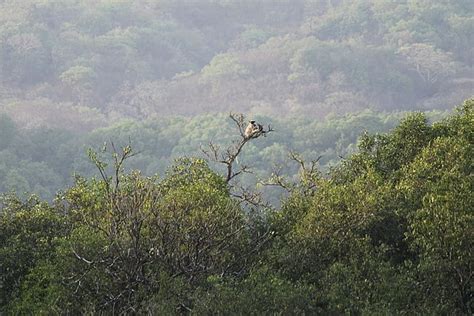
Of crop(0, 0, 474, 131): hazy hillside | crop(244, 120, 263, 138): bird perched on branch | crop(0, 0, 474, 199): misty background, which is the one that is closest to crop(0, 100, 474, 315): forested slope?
crop(244, 120, 263, 138): bird perched on branch

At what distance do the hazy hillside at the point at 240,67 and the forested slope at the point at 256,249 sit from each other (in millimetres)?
112412

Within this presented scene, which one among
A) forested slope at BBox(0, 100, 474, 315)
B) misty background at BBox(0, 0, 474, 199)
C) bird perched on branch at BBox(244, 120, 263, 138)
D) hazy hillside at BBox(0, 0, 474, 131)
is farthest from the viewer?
hazy hillside at BBox(0, 0, 474, 131)

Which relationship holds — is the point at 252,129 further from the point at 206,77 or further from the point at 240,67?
the point at 240,67

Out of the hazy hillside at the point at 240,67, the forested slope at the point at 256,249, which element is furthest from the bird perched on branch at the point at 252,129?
the hazy hillside at the point at 240,67

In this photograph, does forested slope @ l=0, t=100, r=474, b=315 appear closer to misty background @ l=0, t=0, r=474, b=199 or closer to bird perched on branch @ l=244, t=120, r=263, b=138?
bird perched on branch @ l=244, t=120, r=263, b=138

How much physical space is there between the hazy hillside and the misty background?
0.74 feet

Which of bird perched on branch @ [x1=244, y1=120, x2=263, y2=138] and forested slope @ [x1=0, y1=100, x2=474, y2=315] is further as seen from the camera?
bird perched on branch @ [x1=244, y1=120, x2=263, y2=138]

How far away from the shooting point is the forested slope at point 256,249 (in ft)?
56.9

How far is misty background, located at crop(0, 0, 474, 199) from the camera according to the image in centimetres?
11412

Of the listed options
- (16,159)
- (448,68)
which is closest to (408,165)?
(16,159)

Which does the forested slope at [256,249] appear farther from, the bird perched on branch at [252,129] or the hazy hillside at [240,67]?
the hazy hillside at [240,67]

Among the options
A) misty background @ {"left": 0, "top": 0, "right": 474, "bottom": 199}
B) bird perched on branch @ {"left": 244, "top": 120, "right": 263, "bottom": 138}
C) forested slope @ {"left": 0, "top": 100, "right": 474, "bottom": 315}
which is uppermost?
misty background @ {"left": 0, "top": 0, "right": 474, "bottom": 199}

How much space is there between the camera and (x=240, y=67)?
16425 centimetres

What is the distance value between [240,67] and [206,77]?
5.93 metres
